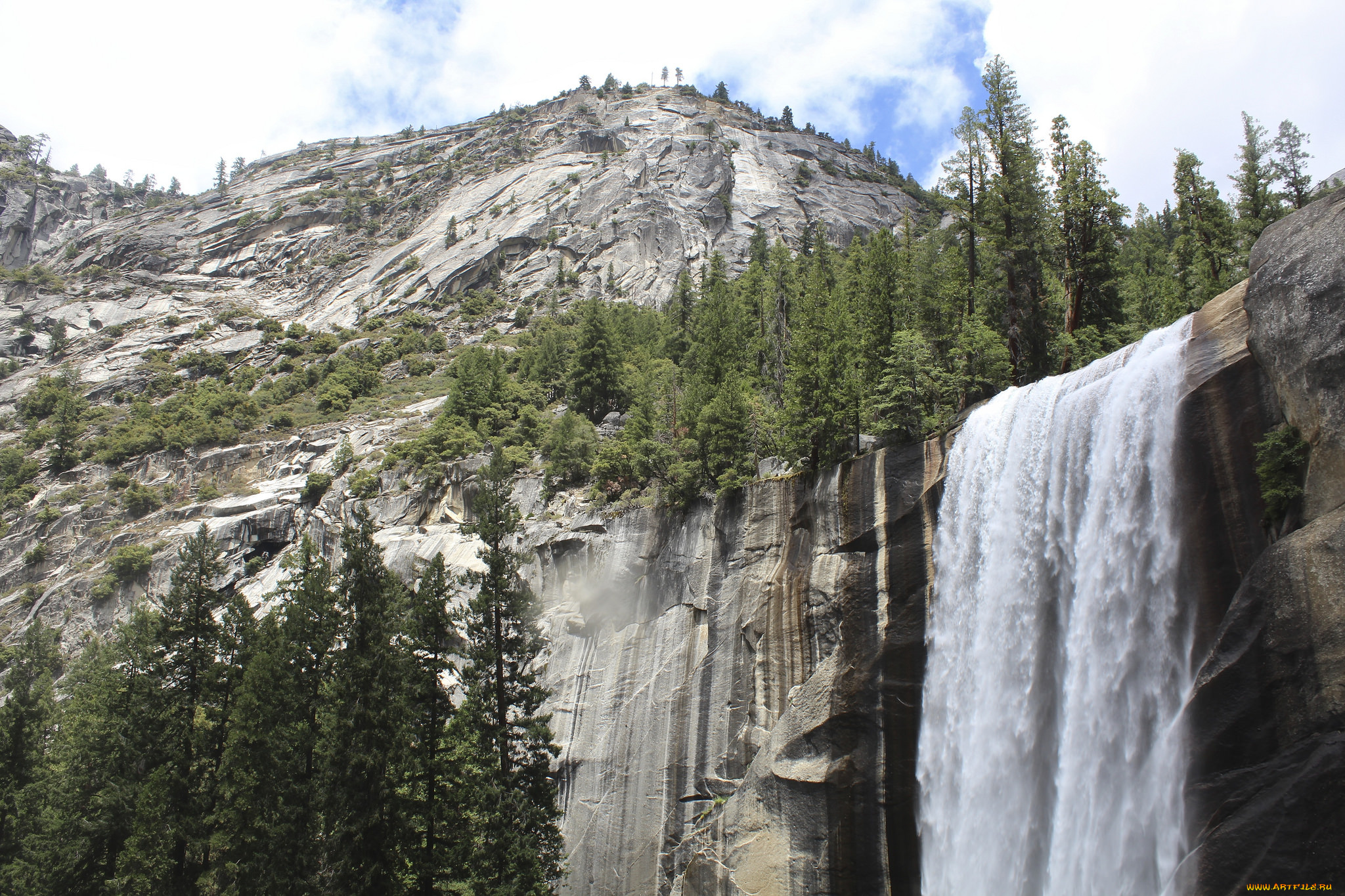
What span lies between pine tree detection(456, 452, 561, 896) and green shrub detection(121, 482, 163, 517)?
44.6m

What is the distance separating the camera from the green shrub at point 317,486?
164ft

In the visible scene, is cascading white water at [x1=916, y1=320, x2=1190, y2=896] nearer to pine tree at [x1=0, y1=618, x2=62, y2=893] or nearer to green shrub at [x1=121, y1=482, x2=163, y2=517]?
pine tree at [x1=0, y1=618, x2=62, y2=893]

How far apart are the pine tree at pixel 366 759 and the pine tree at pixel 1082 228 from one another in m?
24.3

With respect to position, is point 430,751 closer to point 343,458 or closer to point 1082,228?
point 1082,228

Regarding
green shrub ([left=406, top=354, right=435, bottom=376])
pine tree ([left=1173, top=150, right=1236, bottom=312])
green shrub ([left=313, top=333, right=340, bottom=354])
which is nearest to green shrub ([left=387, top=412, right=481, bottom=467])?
green shrub ([left=406, top=354, right=435, bottom=376])

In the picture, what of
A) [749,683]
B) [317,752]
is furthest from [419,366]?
[749,683]

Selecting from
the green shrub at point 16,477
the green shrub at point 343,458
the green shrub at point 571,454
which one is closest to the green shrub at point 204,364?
the green shrub at point 16,477

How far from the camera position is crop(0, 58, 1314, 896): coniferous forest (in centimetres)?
2167

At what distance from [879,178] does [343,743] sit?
131162 mm

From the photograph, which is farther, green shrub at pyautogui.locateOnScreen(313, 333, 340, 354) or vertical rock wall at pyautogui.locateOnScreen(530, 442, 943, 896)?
green shrub at pyautogui.locateOnScreen(313, 333, 340, 354)

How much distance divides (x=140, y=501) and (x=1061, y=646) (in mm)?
62596

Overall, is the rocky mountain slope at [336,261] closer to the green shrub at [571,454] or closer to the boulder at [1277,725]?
the green shrub at [571,454]

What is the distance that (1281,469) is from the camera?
13875 millimetres

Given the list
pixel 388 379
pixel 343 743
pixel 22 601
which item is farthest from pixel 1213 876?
pixel 388 379
